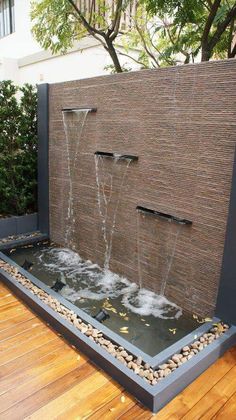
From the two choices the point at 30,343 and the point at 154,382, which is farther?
the point at 30,343

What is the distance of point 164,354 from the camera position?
6.47 feet

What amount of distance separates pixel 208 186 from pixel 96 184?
1.35 meters

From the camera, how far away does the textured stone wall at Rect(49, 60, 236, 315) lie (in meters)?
2.21

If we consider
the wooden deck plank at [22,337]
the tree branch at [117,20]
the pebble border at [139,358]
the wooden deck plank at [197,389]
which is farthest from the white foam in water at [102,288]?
the tree branch at [117,20]

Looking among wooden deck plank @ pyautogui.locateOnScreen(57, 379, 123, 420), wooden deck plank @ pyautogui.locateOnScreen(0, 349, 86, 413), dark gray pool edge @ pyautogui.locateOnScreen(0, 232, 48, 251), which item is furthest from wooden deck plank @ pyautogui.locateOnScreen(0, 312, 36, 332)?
dark gray pool edge @ pyautogui.locateOnScreen(0, 232, 48, 251)

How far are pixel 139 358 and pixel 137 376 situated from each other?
0.14 metres

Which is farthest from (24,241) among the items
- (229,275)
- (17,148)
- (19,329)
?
(229,275)

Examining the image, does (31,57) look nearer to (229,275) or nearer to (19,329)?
(19,329)

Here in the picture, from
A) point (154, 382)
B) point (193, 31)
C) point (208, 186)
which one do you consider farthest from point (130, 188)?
point (193, 31)

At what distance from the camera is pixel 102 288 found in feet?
9.75

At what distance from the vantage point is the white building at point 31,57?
6.31 m

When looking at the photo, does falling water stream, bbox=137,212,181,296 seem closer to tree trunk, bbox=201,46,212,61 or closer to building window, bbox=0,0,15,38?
tree trunk, bbox=201,46,212,61

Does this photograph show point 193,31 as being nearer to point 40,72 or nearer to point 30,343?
point 30,343

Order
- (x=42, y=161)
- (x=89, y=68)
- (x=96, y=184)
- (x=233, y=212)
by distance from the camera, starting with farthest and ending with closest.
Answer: (x=89, y=68), (x=42, y=161), (x=96, y=184), (x=233, y=212)
